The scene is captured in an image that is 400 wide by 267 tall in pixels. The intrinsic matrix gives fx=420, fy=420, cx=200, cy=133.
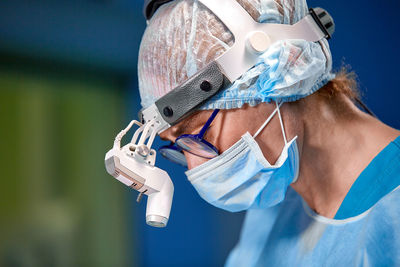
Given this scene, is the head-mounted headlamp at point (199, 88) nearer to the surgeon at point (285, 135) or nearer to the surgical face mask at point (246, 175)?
the surgeon at point (285, 135)

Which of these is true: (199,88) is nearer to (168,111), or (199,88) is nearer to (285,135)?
(168,111)

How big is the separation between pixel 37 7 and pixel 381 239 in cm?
161

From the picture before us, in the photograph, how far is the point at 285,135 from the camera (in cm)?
104

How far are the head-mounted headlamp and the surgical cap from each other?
0.02 meters

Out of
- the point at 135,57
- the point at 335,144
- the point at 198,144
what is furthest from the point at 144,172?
the point at 135,57

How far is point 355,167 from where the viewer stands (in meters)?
1.10

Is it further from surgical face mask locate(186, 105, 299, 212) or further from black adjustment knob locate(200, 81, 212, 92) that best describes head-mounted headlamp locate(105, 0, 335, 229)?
surgical face mask locate(186, 105, 299, 212)

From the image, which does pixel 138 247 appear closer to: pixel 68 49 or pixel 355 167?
pixel 68 49

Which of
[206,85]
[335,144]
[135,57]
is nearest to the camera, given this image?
[206,85]

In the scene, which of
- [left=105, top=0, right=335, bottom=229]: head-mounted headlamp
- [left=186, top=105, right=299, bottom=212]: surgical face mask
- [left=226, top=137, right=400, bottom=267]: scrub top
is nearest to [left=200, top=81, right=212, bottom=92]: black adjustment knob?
[left=105, top=0, right=335, bottom=229]: head-mounted headlamp

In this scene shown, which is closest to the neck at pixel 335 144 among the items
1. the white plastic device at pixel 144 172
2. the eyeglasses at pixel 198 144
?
the eyeglasses at pixel 198 144

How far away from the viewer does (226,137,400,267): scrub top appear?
93 cm

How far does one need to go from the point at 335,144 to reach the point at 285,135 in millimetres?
188

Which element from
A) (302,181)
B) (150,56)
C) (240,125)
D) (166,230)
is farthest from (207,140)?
(166,230)
